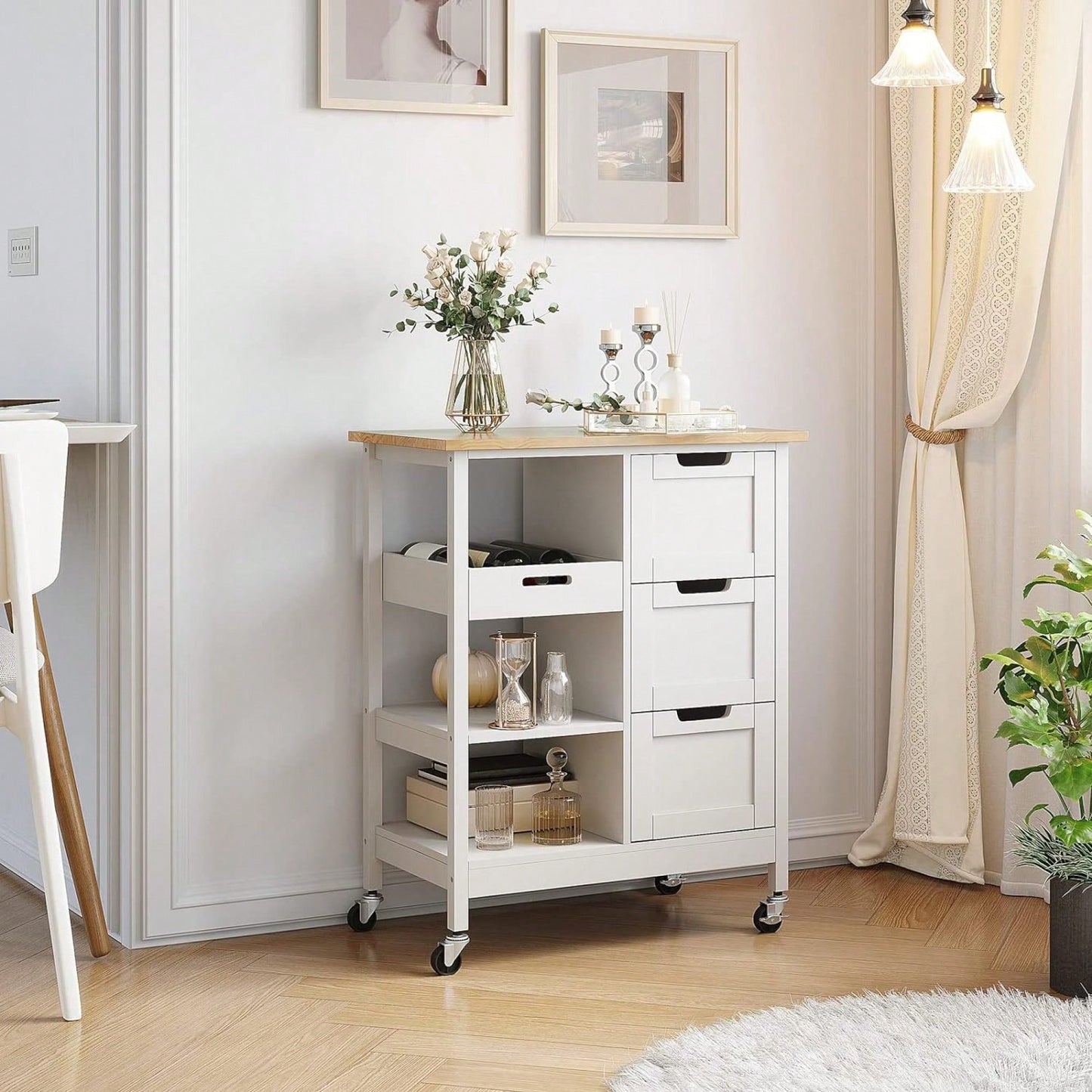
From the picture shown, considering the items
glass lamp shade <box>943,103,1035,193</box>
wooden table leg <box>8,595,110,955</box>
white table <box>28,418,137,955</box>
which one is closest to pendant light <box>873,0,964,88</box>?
glass lamp shade <box>943,103,1035,193</box>

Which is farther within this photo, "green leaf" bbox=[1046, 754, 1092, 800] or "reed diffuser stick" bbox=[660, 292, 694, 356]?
"reed diffuser stick" bbox=[660, 292, 694, 356]

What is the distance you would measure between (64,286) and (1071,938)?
2.26 metres

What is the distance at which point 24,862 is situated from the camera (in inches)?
131

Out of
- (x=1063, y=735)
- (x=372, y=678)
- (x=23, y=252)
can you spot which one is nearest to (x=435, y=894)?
(x=372, y=678)

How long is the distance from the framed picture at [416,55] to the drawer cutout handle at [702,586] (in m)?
1.02

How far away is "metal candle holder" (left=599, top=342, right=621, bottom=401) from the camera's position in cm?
302

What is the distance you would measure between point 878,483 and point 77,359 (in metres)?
1.78

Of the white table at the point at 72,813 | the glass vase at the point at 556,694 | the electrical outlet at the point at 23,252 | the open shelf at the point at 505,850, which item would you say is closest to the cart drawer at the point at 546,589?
the glass vase at the point at 556,694

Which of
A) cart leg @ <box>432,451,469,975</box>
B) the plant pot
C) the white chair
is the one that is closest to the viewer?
the white chair

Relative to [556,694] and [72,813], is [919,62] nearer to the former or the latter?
[556,694]

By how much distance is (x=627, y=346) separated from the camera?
3285 mm

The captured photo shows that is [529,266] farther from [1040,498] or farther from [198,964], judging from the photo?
[198,964]

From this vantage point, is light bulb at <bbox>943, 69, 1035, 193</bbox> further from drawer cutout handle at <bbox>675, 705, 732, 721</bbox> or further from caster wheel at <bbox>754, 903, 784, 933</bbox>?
caster wheel at <bbox>754, 903, 784, 933</bbox>

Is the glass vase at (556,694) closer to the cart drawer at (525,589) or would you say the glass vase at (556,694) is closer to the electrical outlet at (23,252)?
the cart drawer at (525,589)
